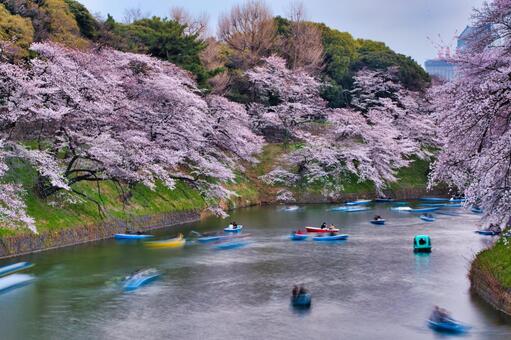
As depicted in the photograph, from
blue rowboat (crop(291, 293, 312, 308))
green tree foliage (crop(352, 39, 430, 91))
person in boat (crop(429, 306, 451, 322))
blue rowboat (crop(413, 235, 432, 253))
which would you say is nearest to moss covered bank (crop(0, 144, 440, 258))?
blue rowboat (crop(291, 293, 312, 308))

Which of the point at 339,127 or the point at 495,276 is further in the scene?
the point at 339,127

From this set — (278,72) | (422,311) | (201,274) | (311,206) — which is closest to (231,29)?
(278,72)

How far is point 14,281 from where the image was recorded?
29.2m

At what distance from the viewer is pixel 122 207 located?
1816 inches

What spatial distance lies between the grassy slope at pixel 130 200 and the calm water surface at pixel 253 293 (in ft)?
8.67

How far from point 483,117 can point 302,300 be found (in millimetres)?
10322

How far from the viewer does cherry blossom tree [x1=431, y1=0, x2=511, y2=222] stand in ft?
70.1

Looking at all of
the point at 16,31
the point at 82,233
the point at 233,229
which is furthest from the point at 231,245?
the point at 16,31

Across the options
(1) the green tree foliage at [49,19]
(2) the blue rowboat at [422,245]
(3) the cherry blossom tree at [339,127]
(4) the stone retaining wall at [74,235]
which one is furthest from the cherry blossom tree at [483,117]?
(3) the cherry blossom tree at [339,127]

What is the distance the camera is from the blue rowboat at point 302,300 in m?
26.0

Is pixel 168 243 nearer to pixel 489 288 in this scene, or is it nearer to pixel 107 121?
pixel 107 121

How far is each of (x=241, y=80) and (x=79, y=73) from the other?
40346mm

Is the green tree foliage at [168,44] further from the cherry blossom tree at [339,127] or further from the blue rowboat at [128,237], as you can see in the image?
the blue rowboat at [128,237]

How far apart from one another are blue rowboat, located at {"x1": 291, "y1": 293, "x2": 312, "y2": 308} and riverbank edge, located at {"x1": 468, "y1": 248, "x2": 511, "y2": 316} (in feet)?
24.5
